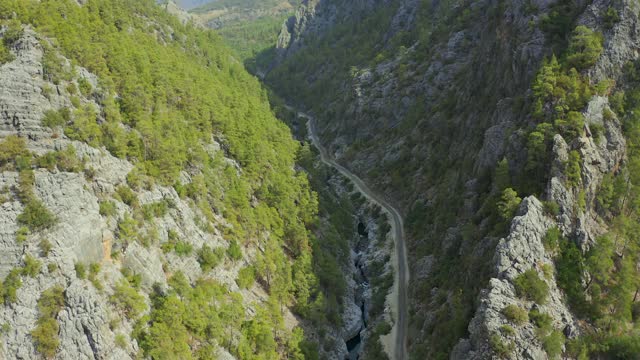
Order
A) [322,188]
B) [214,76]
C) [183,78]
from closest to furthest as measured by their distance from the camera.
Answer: [183,78], [322,188], [214,76]

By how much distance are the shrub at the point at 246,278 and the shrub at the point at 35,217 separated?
35.8 metres

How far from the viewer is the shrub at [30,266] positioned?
59562mm

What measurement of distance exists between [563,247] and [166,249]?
63.5 meters

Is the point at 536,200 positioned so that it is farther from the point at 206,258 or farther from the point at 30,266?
the point at 30,266

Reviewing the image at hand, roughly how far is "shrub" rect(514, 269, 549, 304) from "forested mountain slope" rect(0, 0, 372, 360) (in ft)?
121

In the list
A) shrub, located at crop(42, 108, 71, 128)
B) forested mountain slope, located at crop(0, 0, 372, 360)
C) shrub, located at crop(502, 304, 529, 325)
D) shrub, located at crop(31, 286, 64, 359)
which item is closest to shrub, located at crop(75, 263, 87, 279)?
forested mountain slope, located at crop(0, 0, 372, 360)

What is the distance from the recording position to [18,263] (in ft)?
197

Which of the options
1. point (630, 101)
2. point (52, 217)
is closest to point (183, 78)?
point (52, 217)

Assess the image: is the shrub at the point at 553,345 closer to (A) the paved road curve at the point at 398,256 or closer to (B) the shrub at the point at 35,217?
(A) the paved road curve at the point at 398,256

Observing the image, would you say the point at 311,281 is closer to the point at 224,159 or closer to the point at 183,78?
the point at 224,159

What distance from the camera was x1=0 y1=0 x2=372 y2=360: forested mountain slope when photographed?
61844 mm

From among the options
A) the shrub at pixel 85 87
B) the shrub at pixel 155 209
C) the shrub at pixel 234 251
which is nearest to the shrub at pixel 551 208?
the shrub at pixel 234 251

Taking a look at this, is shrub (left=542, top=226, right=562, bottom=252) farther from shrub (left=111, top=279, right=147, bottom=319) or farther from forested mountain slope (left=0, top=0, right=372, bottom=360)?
shrub (left=111, top=279, right=147, bottom=319)

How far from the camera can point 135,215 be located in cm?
7756
